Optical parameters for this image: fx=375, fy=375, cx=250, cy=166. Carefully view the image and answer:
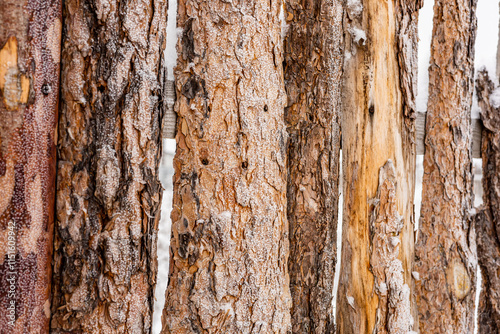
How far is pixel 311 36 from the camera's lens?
139 cm

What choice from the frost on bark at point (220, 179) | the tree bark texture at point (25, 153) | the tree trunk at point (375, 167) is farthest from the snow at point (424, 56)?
the tree bark texture at point (25, 153)

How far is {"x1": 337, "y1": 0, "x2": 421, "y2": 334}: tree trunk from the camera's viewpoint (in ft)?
4.63

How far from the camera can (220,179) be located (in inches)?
47.1

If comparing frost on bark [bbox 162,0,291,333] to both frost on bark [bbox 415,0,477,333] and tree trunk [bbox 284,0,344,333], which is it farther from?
frost on bark [bbox 415,0,477,333]

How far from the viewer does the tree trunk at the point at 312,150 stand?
139 centimetres

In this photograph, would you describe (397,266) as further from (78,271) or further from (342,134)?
(78,271)

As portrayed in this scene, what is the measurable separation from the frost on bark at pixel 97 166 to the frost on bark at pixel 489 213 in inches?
61.0

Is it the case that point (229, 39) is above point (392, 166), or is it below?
above

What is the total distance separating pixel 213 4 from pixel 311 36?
39 cm

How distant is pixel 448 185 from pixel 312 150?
67 centimetres

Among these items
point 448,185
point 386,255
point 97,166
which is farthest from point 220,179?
point 448,185

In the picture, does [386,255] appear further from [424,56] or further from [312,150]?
[424,56]

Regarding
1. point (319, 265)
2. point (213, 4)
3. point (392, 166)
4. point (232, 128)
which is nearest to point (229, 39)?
point (213, 4)

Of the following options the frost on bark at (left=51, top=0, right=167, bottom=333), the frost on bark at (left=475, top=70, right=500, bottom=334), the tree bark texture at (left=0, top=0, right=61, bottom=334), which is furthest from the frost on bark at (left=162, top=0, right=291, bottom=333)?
the frost on bark at (left=475, top=70, right=500, bottom=334)
